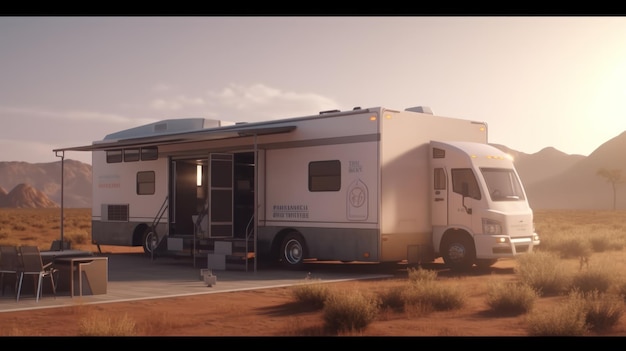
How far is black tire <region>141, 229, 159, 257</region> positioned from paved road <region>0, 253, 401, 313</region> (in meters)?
0.35

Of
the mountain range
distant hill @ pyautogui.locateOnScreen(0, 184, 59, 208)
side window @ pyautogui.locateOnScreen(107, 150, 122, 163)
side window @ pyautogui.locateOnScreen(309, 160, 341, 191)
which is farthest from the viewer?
distant hill @ pyautogui.locateOnScreen(0, 184, 59, 208)

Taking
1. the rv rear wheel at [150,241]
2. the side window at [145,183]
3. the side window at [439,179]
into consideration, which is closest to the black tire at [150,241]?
the rv rear wheel at [150,241]

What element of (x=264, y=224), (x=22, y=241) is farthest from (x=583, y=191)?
(x=264, y=224)

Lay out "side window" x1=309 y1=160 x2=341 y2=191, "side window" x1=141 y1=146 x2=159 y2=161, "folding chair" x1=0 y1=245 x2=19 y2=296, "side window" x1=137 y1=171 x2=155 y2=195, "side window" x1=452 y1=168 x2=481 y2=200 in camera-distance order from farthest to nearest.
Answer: "side window" x1=137 y1=171 x2=155 y2=195
"side window" x1=141 y1=146 x2=159 y2=161
"side window" x1=309 y1=160 x2=341 y2=191
"side window" x1=452 y1=168 x2=481 y2=200
"folding chair" x1=0 y1=245 x2=19 y2=296

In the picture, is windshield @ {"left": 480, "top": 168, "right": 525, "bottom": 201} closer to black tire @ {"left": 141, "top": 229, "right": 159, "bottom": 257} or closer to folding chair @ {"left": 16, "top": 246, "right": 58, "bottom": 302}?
folding chair @ {"left": 16, "top": 246, "right": 58, "bottom": 302}

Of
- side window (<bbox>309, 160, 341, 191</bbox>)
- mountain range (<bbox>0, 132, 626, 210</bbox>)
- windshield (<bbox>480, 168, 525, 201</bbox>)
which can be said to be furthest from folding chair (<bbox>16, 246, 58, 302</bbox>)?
mountain range (<bbox>0, 132, 626, 210</bbox>)

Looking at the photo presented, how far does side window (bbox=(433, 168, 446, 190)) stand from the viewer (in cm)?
1734

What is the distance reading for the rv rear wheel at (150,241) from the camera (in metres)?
21.6

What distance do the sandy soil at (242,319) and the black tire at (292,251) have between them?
4.49 metres

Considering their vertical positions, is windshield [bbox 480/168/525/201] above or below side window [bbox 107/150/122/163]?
below

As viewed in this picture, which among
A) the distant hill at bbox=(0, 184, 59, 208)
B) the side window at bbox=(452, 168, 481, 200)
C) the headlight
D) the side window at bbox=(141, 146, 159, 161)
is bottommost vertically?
the headlight

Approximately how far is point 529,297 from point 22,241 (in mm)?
26618

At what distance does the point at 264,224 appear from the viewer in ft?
61.8

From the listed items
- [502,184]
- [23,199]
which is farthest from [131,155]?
[23,199]
